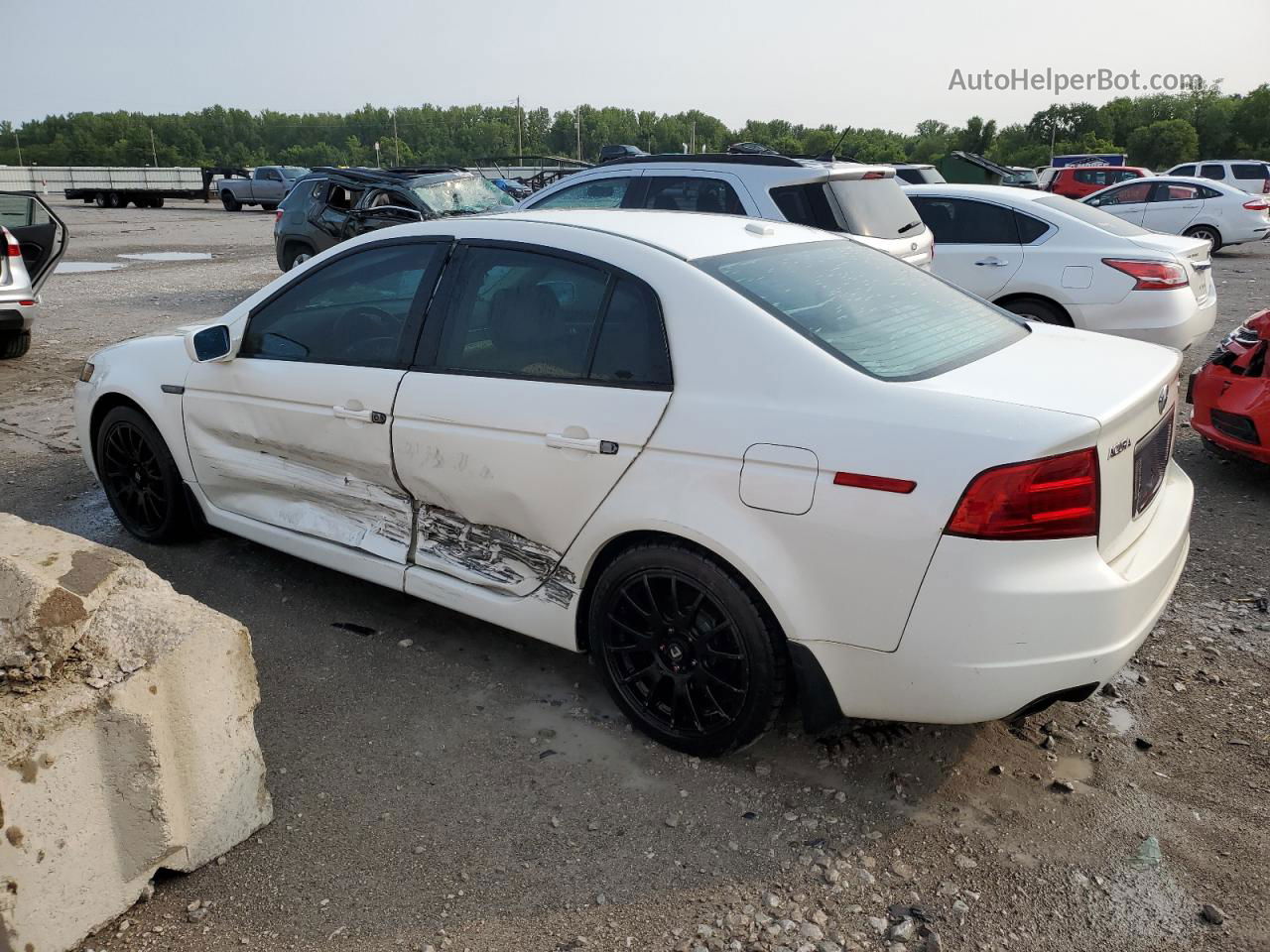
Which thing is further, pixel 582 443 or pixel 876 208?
pixel 876 208

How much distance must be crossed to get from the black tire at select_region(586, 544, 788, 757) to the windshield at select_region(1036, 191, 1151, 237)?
6.55 metres

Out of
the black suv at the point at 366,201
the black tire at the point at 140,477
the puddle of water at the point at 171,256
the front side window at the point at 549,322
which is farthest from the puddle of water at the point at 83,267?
the front side window at the point at 549,322

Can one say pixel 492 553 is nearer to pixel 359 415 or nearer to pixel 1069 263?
pixel 359 415

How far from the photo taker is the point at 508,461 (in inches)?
128

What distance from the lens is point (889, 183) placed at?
755 cm

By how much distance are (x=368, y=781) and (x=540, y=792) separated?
1.76 ft

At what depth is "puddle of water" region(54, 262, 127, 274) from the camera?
683 inches

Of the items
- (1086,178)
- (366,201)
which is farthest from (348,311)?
(1086,178)

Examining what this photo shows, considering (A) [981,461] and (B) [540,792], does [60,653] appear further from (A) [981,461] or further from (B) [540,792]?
(A) [981,461]

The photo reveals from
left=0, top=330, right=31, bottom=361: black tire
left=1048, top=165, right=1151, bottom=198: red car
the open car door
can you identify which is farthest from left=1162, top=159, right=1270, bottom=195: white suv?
left=0, top=330, right=31, bottom=361: black tire

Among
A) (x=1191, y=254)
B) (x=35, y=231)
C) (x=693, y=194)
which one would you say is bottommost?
(x=1191, y=254)

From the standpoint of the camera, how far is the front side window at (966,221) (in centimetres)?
830

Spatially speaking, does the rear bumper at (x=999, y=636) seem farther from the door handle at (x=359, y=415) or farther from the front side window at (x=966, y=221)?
Answer: the front side window at (x=966, y=221)

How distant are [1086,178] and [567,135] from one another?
374 feet
